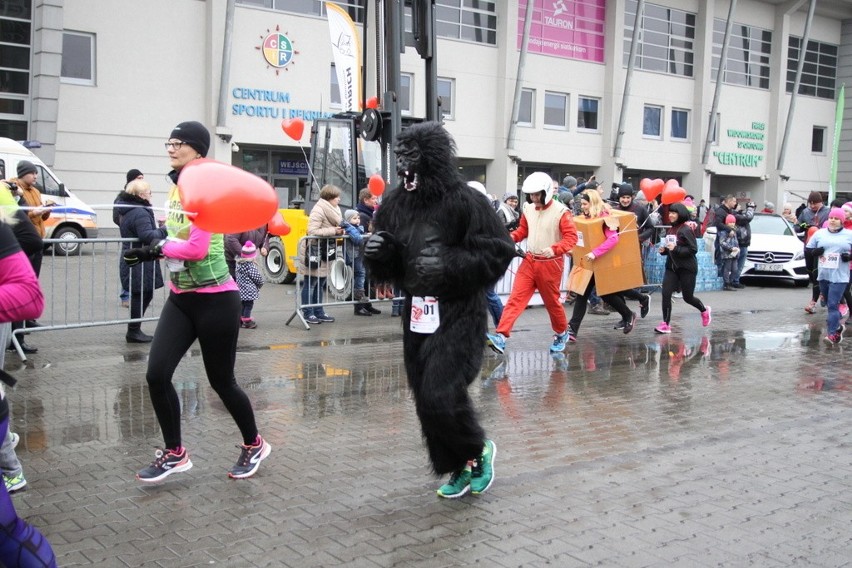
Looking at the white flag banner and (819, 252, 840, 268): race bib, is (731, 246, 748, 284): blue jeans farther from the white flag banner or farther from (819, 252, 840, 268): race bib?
the white flag banner

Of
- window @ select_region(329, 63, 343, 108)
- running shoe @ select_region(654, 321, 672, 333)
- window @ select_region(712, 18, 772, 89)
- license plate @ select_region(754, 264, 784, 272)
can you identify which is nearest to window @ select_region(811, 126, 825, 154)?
window @ select_region(712, 18, 772, 89)

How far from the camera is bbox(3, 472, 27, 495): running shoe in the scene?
194 inches

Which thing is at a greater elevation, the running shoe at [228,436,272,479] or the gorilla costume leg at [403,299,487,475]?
the gorilla costume leg at [403,299,487,475]

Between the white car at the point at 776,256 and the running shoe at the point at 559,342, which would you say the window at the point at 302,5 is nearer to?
the white car at the point at 776,256

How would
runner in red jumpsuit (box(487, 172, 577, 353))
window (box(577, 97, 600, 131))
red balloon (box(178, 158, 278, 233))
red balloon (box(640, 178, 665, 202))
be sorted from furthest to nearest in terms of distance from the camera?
window (box(577, 97, 600, 131)) < red balloon (box(640, 178, 665, 202)) < runner in red jumpsuit (box(487, 172, 577, 353)) < red balloon (box(178, 158, 278, 233))

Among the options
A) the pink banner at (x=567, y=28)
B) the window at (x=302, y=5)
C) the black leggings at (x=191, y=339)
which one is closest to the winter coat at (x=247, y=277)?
the black leggings at (x=191, y=339)

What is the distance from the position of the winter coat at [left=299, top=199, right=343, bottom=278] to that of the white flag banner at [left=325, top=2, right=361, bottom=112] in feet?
19.6

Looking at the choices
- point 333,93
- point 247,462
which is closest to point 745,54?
point 333,93

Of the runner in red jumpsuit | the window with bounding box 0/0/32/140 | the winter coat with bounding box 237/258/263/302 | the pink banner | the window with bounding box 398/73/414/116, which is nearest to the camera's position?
the runner in red jumpsuit

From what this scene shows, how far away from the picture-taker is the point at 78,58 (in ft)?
79.7

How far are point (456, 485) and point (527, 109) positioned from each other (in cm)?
2997

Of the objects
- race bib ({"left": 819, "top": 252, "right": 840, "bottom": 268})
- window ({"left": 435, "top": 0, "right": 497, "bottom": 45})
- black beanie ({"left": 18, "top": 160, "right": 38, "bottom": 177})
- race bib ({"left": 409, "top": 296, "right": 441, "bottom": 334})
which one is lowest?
race bib ({"left": 409, "top": 296, "right": 441, "bottom": 334})

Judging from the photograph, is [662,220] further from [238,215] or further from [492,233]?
[238,215]

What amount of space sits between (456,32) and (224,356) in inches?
1105
